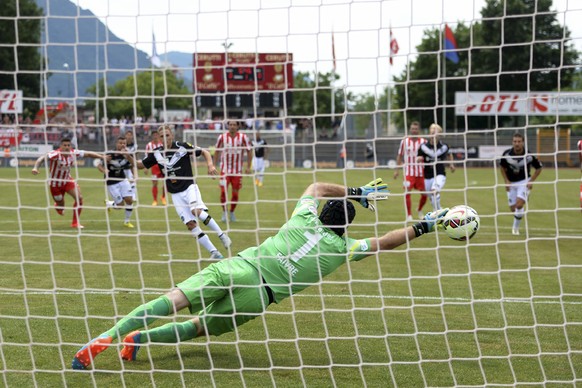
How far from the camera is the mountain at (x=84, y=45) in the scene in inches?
235

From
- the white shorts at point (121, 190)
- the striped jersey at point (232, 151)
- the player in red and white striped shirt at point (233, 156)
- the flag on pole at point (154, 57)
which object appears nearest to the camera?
the flag on pole at point (154, 57)

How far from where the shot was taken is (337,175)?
32.5 meters

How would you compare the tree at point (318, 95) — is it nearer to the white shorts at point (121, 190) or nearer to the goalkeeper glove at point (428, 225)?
the goalkeeper glove at point (428, 225)

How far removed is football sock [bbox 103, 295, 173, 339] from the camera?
588 cm

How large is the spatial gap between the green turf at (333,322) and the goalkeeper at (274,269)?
16 centimetres

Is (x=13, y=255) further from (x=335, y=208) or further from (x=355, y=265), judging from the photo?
(x=335, y=208)

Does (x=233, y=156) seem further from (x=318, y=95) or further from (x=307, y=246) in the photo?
(x=307, y=246)

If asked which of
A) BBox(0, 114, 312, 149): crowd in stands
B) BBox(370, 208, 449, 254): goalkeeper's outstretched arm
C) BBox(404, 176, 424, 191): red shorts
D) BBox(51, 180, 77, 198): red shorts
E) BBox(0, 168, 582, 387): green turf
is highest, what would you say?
BBox(0, 114, 312, 149): crowd in stands

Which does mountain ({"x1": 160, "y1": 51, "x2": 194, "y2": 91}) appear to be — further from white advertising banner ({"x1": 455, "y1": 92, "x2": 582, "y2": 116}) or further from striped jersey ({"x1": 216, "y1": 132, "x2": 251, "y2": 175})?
striped jersey ({"x1": 216, "y1": 132, "x2": 251, "y2": 175})

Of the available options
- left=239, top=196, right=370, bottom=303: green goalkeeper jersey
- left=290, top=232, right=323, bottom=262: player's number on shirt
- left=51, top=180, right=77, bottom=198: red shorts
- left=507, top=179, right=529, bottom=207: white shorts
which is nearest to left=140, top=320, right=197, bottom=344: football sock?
left=239, top=196, right=370, bottom=303: green goalkeeper jersey

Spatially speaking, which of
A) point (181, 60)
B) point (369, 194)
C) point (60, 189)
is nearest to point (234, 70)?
point (181, 60)

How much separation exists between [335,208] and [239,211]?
13942 millimetres

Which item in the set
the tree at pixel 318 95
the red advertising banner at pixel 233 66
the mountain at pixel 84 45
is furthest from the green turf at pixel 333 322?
the mountain at pixel 84 45

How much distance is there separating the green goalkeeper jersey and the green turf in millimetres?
209
